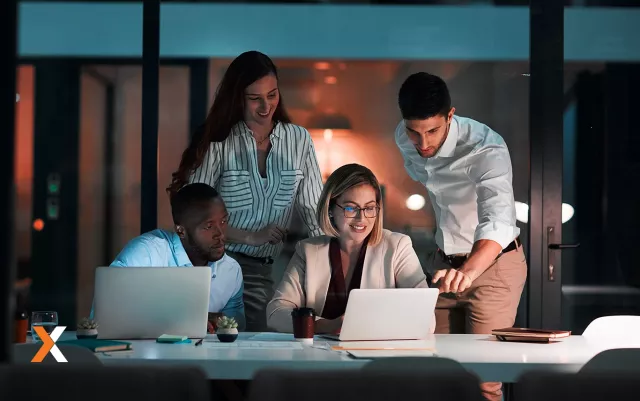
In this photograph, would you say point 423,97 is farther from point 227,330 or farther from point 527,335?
point 227,330

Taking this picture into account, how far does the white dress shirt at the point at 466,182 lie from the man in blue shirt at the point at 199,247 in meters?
1.27

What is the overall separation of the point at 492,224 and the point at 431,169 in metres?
0.54

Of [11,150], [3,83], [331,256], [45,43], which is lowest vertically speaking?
[331,256]

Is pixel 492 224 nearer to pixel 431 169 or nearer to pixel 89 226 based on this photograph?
pixel 431 169

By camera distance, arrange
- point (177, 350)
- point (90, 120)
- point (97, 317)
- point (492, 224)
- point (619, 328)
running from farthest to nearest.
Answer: point (90, 120) → point (492, 224) → point (619, 328) → point (97, 317) → point (177, 350)

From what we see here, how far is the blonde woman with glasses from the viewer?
14.5ft

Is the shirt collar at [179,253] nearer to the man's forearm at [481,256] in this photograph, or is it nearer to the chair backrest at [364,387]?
the man's forearm at [481,256]

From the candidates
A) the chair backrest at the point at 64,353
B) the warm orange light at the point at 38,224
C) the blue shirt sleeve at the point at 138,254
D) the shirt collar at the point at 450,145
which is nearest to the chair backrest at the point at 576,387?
the chair backrest at the point at 64,353

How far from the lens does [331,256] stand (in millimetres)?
4527

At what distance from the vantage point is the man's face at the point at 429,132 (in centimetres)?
557

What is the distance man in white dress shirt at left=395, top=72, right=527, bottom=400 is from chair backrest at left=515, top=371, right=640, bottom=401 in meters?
3.47

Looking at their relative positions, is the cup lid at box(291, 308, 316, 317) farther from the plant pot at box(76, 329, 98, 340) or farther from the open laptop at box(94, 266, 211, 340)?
the plant pot at box(76, 329, 98, 340)

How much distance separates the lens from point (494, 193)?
5.53 m

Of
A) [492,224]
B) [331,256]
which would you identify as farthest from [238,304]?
[492,224]
